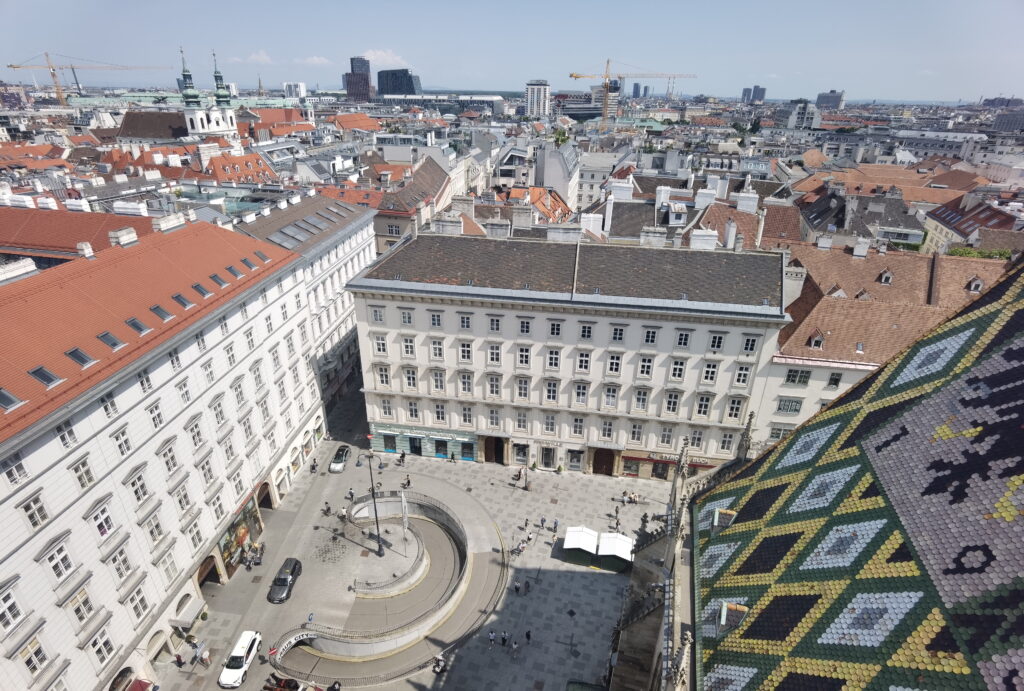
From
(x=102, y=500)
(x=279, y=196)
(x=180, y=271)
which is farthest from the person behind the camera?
(x=279, y=196)

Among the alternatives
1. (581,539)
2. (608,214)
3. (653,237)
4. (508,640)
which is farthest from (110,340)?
(608,214)

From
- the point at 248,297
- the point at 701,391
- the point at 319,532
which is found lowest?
the point at 319,532

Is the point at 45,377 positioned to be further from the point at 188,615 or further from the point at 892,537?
the point at 892,537

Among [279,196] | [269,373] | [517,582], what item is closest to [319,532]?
[269,373]

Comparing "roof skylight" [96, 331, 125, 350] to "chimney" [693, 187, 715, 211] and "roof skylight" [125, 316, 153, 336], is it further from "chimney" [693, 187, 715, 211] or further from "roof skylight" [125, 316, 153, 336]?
"chimney" [693, 187, 715, 211]

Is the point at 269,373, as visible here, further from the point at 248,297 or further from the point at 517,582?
the point at 517,582

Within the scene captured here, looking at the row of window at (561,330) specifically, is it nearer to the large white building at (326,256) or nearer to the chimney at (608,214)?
the large white building at (326,256)
